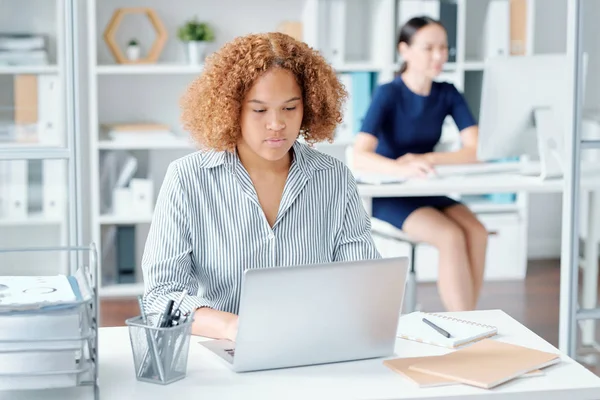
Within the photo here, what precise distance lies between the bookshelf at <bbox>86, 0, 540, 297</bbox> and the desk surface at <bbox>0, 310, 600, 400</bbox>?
10.0 feet

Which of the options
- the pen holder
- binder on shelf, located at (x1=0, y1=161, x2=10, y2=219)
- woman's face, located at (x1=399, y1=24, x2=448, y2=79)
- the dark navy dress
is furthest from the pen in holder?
woman's face, located at (x1=399, y1=24, x2=448, y2=79)

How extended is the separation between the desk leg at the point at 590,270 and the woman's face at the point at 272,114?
160cm

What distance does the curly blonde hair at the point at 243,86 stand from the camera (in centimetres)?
205

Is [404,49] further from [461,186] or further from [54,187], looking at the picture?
[54,187]

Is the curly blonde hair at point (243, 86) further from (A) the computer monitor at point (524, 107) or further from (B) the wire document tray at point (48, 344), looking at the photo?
(A) the computer monitor at point (524, 107)

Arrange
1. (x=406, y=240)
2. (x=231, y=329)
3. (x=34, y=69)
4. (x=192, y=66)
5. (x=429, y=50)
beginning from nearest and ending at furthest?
(x=231, y=329), (x=34, y=69), (x=406, y=240), (x=429, y=50), (x=192, y=66)

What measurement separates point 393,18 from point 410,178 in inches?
59.1

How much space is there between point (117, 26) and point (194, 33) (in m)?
0.37

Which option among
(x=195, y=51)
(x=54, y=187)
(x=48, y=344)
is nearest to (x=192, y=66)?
(x=195, y=51)

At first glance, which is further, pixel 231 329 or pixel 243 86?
pixel 243 86

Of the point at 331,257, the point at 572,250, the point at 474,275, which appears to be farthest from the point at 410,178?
the point at 331,257

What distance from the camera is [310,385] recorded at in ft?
5.14

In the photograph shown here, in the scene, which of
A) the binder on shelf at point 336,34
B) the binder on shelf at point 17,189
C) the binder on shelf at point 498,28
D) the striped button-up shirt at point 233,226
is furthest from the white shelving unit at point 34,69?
the binder on shelf at point 498,28

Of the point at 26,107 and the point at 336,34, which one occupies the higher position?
the point at 336,34
